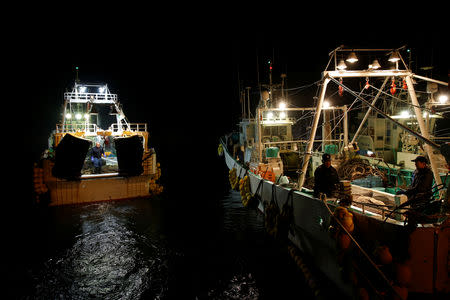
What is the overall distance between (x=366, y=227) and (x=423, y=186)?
5.90 ft

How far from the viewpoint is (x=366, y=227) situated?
5.85m

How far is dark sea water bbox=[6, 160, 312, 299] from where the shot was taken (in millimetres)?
7258

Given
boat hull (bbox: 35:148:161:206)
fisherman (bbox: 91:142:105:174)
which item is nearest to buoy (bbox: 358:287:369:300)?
boat hull (bbox: 35:148:161:206)

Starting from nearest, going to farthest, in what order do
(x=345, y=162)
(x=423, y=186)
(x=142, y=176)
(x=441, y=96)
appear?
1. (x=423, y=186)
2. (x=345, y=162)
3. (x=441, y=96)
4. (x=142, y=176)

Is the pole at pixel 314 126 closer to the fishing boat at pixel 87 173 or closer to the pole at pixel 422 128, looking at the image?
the pole at pixel 422 128

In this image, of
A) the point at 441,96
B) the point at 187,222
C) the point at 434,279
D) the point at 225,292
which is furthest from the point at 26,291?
the point at 441,96

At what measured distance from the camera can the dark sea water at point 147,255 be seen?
7.26 meters

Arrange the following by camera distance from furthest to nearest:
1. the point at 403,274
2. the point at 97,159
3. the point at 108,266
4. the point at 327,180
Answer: the point at 97,159, the point at 108,266, the point at 327,180, the point at 403,274

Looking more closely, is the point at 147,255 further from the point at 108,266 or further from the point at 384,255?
the point at 384,255

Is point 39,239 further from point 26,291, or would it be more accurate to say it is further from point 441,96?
point 441,96

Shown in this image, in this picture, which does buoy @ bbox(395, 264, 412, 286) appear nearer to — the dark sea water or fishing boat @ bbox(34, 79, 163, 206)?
the dark sea water

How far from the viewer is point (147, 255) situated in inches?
358

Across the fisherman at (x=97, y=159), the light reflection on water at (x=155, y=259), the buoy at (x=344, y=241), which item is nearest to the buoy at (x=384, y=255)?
the buoy at (x=344, y=241)

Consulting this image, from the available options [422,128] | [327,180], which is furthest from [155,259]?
[422,128]
